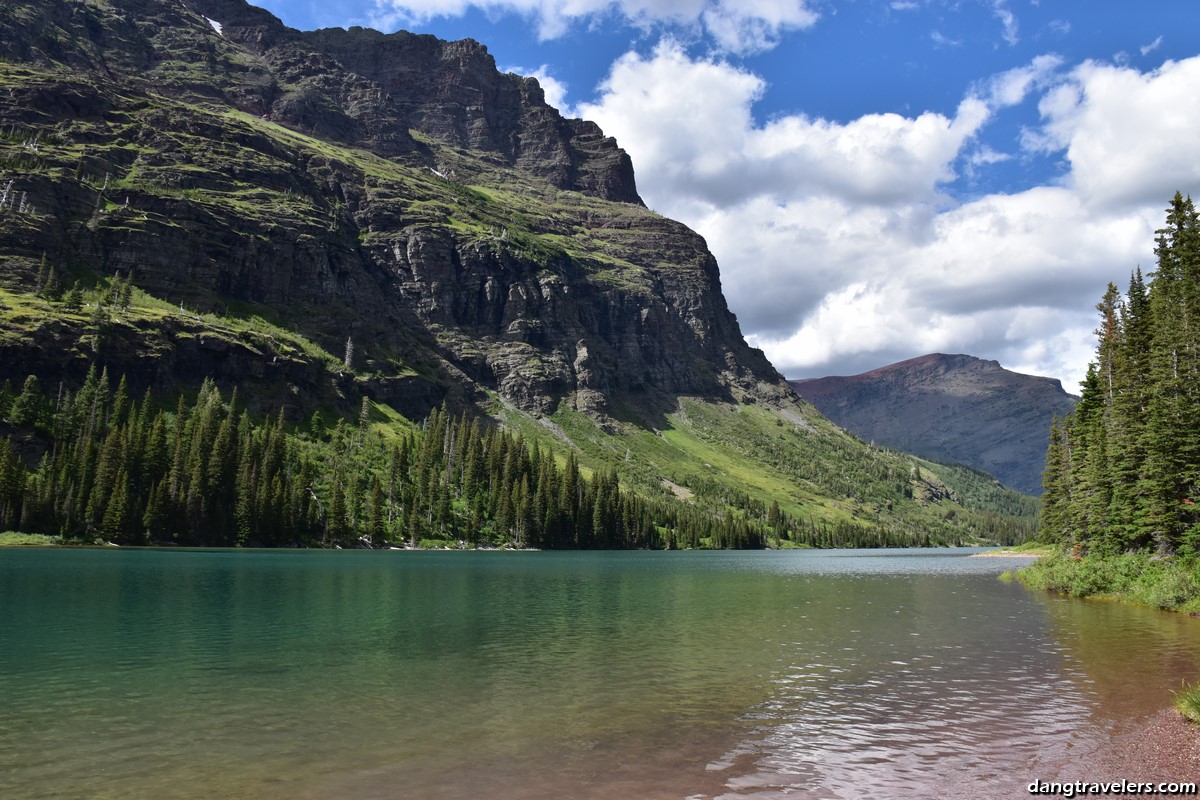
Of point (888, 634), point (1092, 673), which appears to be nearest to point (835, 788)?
point (1092, 673)

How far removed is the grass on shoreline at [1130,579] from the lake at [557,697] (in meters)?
1.99

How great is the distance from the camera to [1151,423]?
57938mm

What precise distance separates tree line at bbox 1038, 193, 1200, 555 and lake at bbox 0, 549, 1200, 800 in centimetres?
970

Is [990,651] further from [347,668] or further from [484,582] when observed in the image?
[484,582]

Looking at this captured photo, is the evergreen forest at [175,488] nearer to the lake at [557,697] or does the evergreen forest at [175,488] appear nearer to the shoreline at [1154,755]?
the lake at [557,697]

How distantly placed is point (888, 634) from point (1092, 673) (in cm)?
1437

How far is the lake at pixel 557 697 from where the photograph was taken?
18.2 m

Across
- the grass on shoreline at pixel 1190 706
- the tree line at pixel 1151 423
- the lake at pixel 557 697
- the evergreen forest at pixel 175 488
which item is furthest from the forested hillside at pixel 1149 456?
the evergreen forest at pixel 175 488

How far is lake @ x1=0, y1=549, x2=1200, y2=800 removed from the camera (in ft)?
59.9

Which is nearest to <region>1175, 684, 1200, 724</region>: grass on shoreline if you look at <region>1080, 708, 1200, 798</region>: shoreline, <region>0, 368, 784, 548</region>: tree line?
<region>1080, 708, 1200, 798</region>: shoreline

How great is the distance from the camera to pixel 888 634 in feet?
147

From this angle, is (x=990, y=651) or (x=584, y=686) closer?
(x=584, y=686)

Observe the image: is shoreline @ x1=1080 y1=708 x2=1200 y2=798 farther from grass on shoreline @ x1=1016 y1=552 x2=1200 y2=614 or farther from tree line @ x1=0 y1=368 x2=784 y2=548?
tree line @ x1=0 y1=368 x2=784 y2=548

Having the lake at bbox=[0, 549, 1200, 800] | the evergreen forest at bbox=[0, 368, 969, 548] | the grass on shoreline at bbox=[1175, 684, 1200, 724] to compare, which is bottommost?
the lake at bbox=[0, 549, 1200, 800]
